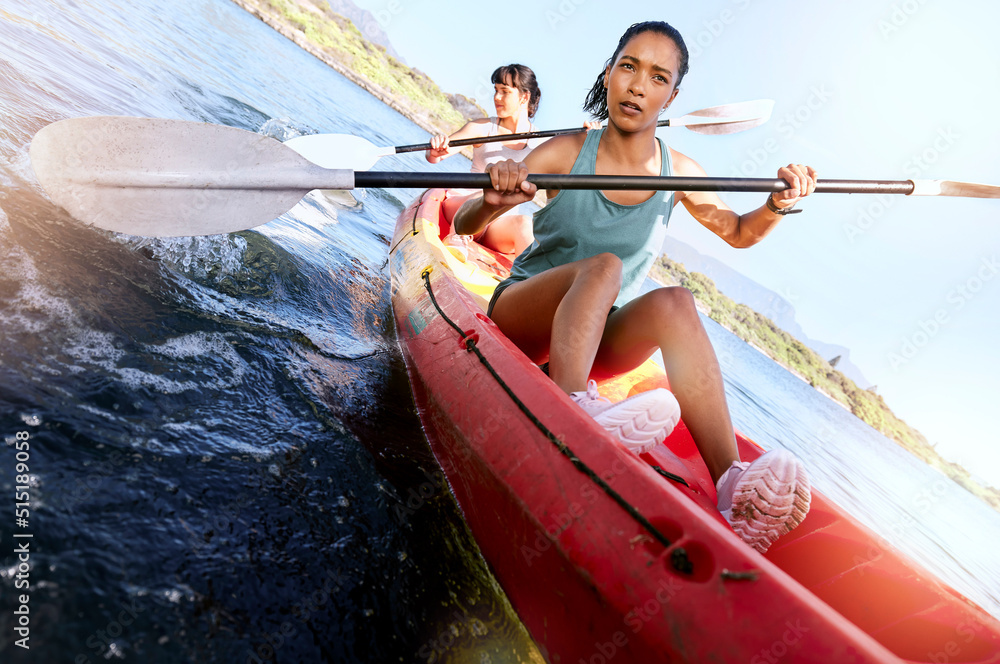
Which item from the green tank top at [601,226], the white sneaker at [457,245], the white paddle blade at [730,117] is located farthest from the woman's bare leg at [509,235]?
the green tank top at [601,226]

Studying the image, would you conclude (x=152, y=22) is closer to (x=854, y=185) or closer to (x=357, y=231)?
(x=357, y=231)

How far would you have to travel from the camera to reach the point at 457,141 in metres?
5.44

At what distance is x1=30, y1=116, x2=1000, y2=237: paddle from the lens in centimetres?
234

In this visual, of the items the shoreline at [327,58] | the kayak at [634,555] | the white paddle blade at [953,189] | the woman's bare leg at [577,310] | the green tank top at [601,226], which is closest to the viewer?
the kayak at [634,555]

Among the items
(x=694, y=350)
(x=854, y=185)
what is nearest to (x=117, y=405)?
(x=694, y=350)

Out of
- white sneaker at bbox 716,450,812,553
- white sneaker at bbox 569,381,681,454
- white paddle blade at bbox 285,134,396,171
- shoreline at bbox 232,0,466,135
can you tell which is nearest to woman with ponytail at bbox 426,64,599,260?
white paddle blade at bbox 285,134,396,171

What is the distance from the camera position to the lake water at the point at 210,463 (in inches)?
50.9

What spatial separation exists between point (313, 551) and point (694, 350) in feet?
4.65

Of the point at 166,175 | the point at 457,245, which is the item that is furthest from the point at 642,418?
the point at 457,245

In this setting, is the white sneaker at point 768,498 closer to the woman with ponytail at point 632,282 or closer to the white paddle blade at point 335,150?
the woman with ponytail at point 632,282

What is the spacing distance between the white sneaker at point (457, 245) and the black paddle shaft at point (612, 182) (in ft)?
5.63

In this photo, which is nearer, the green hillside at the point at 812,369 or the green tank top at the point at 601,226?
the green tank top at the point at 601,226

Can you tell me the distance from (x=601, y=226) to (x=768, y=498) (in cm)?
126

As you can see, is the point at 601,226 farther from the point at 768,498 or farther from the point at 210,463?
the point at 210,463
